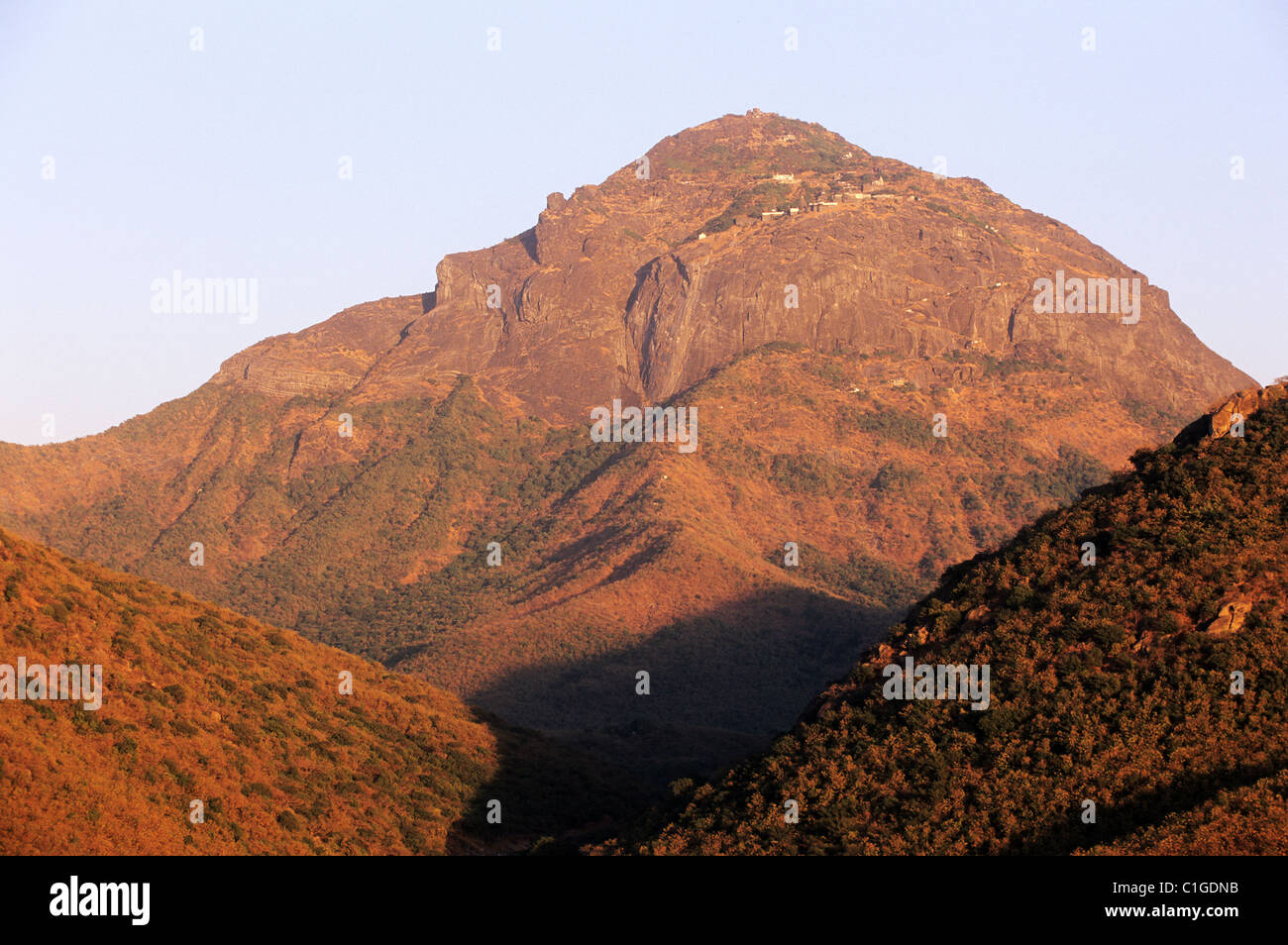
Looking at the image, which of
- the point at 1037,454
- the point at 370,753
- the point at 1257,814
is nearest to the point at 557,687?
the point at 370,753

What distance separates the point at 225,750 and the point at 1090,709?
32812 millimetres


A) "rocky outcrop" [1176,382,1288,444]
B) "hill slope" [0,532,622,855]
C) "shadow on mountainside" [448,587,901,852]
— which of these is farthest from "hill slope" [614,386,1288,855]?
"shadow on mountainside" [448,587,901,852]

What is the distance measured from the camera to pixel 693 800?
1954 inches

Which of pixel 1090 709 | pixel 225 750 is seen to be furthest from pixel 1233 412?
→ pixel 225 750

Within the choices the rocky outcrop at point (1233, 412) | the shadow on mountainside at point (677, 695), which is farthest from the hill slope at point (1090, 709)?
the shadow on mountainside at point (677, 695)

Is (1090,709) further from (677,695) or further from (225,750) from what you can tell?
(677,695)

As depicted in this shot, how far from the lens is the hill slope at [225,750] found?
46719 millimetres

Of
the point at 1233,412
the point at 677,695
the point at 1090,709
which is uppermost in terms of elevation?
the point at 1233,412

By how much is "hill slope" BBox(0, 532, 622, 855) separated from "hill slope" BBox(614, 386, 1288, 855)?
1465cm

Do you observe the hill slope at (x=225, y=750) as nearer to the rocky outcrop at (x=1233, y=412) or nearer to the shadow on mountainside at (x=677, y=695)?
the shadow on mountainside at (x=677, y=695)

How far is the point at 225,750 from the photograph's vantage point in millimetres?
56875

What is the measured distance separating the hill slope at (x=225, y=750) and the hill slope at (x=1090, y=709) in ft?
48.1
